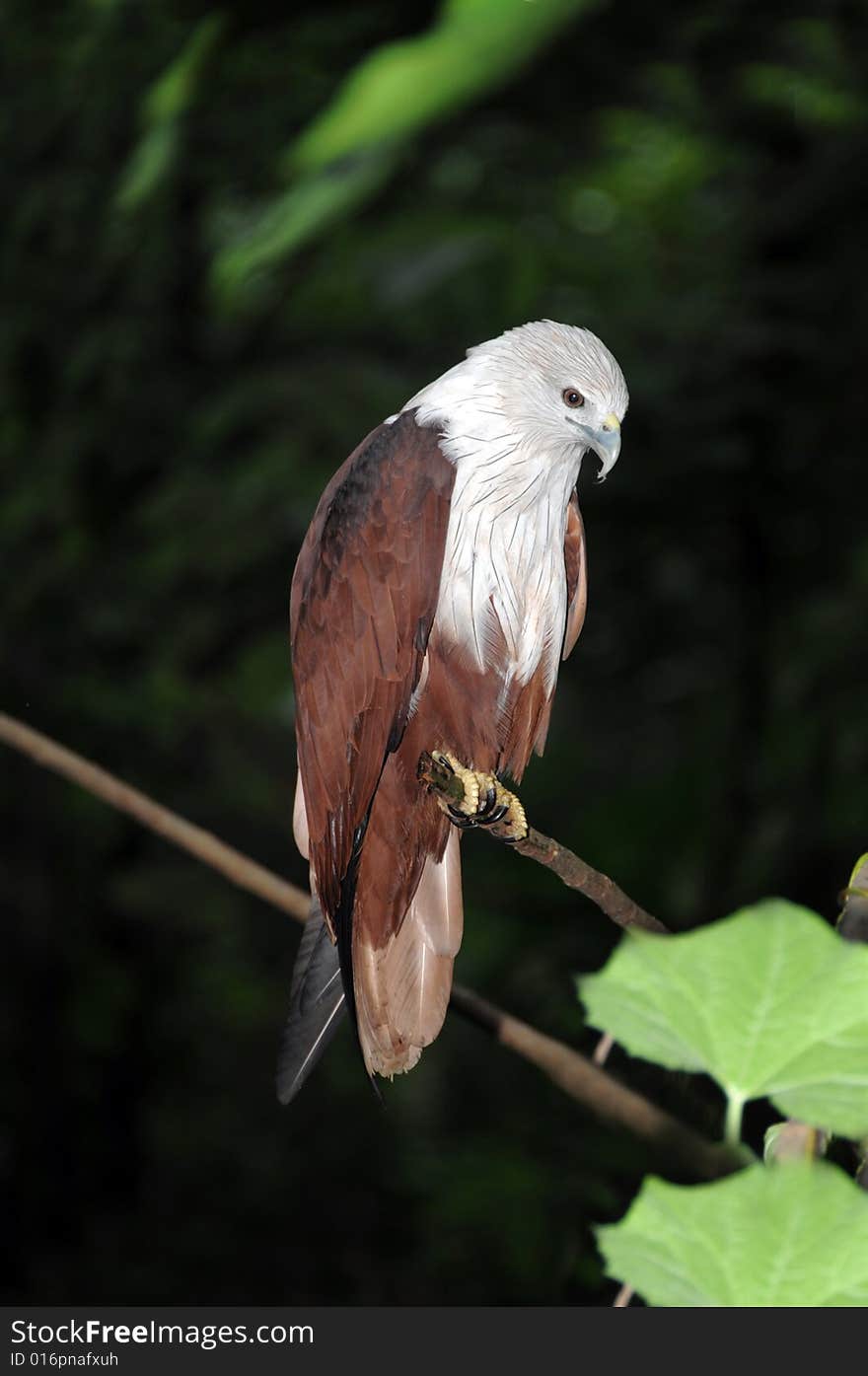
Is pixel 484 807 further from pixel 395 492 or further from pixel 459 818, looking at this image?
pixel 395 492

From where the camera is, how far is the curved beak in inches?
19.5

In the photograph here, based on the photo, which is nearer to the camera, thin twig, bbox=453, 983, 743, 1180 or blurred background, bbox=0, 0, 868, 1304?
thin twig, bbox=453, 983, 743, 1180

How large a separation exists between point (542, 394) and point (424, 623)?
0.11m

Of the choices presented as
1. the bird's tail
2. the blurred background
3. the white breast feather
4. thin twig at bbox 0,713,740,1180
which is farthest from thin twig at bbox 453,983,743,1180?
the blurred background

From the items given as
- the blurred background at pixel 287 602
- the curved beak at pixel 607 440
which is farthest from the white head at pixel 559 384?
the blurred background at pixel 287 602

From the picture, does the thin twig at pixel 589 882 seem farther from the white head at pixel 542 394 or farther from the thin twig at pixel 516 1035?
the white head at pixel 542 394

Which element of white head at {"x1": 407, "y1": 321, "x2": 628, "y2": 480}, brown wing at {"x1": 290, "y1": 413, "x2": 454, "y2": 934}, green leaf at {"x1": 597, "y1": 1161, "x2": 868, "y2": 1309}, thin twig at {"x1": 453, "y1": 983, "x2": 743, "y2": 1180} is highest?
white head at {"x1": 407, "y1": 321, "x2": 628, "y2": 480}

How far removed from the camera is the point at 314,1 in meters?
0.38

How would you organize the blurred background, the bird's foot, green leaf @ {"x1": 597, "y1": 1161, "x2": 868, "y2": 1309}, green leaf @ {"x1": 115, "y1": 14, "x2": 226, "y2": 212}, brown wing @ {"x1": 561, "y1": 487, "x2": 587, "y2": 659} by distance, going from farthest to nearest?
the blurred background < brown wing @ {"x1": 561, "y1": 487, "x2": 587, "y2": 659} < the bird's foot < green leaf @ {"x1": 115, "y1": 14, "x2": 226, "y2": 212} < green leaf @ {"x1": 597, "y1": 1161, "x2": 868, "y2": 1309}

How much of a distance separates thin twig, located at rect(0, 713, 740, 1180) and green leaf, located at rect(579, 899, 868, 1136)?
54mm

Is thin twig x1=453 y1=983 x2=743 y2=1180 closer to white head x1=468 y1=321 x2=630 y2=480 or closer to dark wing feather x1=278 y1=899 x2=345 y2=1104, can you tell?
dark wing feather x1=278 y1=899 x2=345 y2=1104

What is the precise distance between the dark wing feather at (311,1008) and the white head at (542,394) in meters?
0.21

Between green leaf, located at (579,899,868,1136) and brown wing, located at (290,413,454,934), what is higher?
brown wing, located at (290,413,454,934)

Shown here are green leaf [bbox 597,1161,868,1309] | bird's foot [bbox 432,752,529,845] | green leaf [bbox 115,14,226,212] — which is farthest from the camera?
bird's foot [bbox 432,752,529,845]
